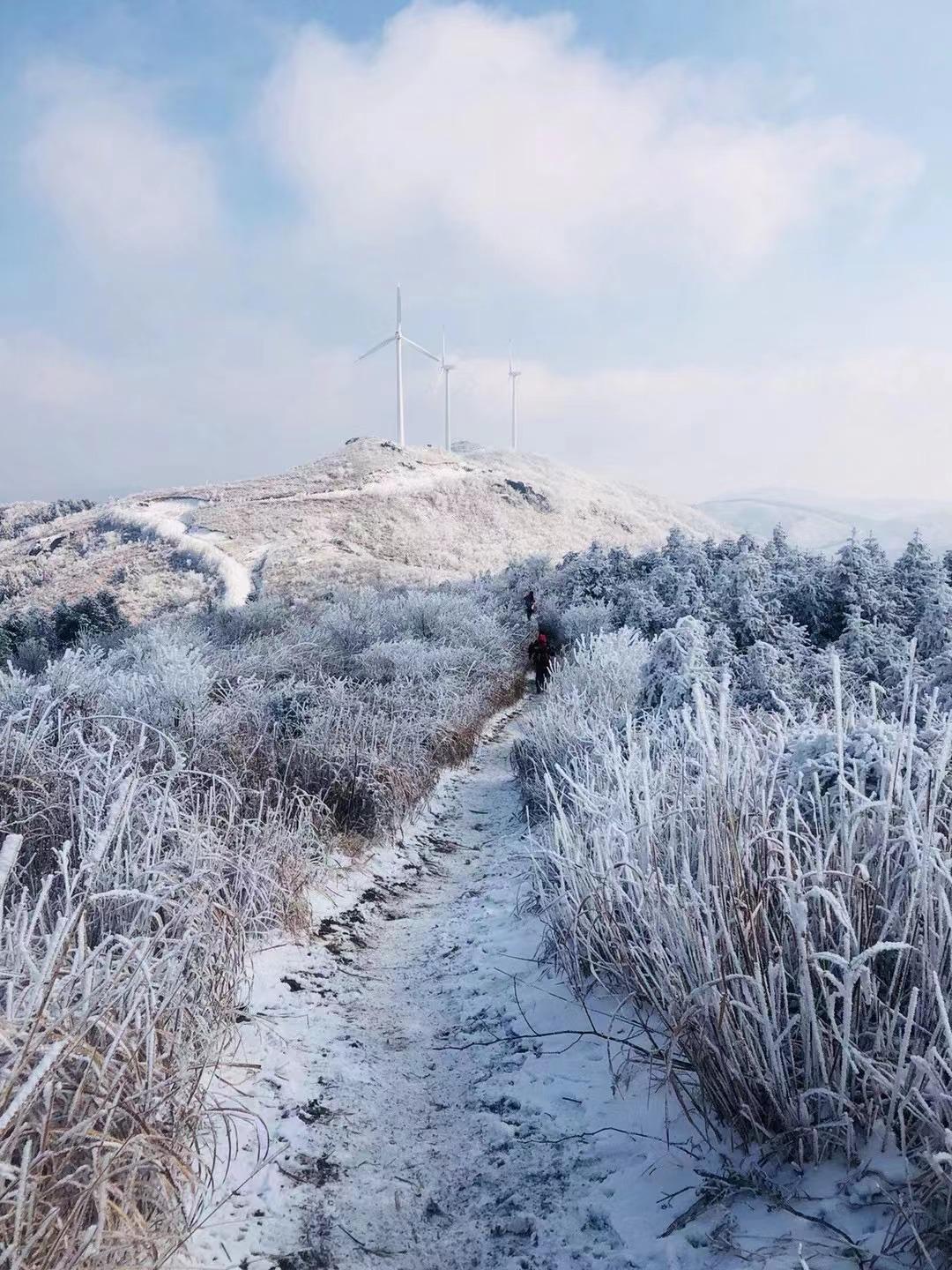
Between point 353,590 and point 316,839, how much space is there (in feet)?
75.8

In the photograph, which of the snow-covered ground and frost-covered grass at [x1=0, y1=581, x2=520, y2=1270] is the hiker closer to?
frost-covered grass at [x1=0, y1=581, x2=520, y2=1270]

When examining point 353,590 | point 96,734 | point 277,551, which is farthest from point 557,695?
point 277,551

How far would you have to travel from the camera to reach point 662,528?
6981 cm

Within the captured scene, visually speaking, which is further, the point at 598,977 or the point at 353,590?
the point at 353,590

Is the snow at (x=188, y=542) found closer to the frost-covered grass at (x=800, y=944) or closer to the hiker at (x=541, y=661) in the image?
the hiker at (x=541, y=661)

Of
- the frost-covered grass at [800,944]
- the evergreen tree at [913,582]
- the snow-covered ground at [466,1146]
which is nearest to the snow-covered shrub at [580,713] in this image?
the snow-covered ground at [466,1146]

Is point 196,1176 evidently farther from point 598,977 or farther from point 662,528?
point 662,528

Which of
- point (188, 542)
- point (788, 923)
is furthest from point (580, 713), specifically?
point (188, 542)

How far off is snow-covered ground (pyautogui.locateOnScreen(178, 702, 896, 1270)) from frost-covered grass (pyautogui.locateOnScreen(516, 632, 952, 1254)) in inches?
6.9

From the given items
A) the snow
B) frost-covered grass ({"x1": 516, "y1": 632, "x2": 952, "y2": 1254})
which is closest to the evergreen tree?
frost-covered grass ({"x1": 516, "y1": 632, "x2": 952, "y2": 1254})

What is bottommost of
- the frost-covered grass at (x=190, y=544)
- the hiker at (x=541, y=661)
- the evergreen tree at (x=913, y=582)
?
the hiker at (x=541, y=661)

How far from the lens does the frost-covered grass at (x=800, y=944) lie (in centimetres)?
196

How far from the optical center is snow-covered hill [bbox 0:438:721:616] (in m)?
35.7

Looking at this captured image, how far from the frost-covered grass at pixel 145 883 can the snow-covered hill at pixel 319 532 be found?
84.2ft
